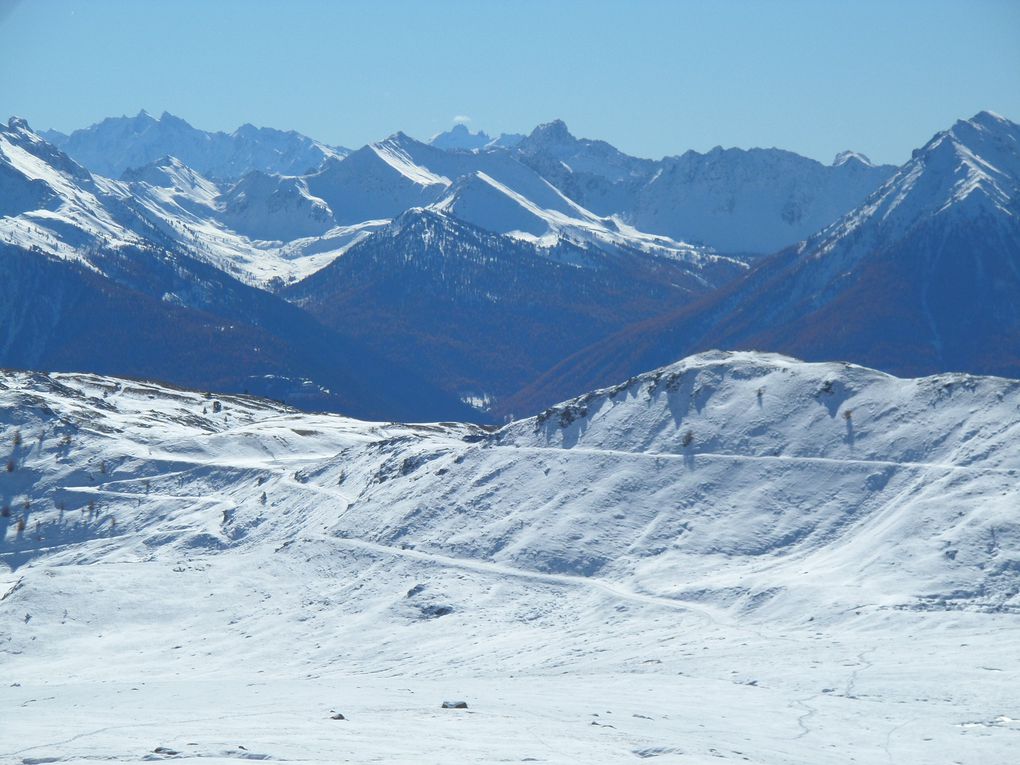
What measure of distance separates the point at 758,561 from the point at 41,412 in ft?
237

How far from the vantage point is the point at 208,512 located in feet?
340

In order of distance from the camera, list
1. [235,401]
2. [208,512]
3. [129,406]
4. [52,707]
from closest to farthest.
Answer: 1. [52,707]
2. [208,512]
3. [129,406]
4. [235,401]

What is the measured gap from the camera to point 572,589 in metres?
74.5

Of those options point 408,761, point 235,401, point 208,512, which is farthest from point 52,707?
point 235,401

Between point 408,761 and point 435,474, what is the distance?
55.2 metres

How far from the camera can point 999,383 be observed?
8138cm

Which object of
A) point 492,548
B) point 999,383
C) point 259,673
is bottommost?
point 259,673

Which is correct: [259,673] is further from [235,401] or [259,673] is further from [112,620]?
[235,401]

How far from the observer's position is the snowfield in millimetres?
43875

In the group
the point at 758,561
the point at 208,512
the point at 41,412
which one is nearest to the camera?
the point at 758,561

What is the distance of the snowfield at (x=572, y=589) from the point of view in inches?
1727

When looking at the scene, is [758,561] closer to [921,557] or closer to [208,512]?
[921,557]

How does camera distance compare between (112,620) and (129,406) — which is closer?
(112,620)

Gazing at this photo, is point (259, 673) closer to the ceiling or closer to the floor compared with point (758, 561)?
closer to the floor
